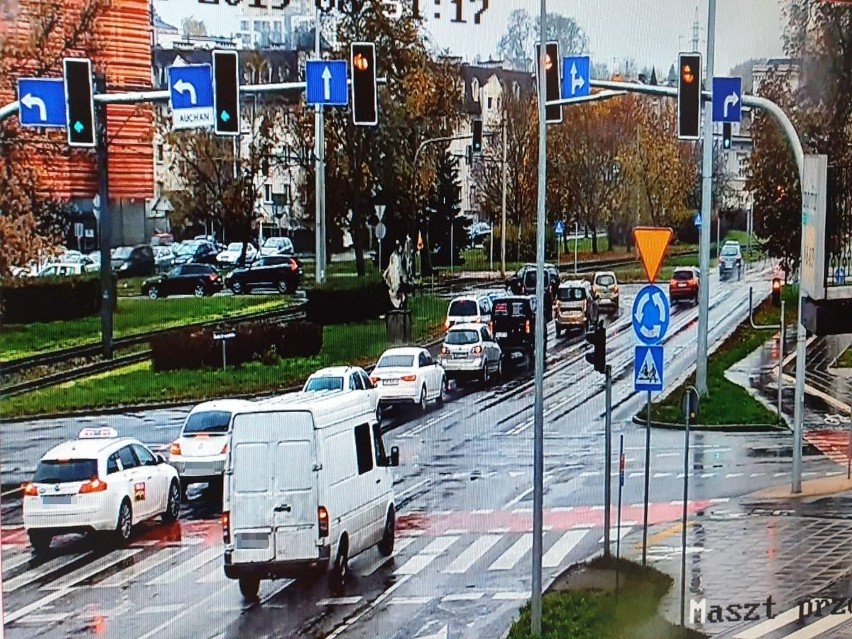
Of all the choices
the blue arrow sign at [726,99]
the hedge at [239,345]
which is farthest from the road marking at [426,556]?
the blue arrow sign at [726,99]

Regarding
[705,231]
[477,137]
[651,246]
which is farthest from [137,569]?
[705,231]

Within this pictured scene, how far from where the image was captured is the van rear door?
367cm

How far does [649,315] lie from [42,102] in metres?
2.12

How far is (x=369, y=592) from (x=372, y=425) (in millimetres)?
532

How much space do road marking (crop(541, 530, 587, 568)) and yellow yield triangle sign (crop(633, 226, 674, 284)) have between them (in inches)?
36.5

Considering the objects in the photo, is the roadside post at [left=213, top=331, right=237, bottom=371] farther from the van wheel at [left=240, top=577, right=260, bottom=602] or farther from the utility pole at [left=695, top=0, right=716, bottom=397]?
the utility pole at [left=695, top=0, right=716, bottom=397]

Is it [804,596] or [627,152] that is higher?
[627,152]

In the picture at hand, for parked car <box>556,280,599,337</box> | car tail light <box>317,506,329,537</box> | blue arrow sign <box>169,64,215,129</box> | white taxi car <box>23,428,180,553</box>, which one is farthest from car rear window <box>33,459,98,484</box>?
parked car <box>556,280,599,337</box>

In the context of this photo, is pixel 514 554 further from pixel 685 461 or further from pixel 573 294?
pixel 573 294

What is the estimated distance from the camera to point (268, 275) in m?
3.93

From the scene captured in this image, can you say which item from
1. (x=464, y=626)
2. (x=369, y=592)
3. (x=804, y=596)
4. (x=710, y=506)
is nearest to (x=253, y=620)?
(x=369, y=592)

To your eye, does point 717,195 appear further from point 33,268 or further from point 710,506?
point 33,268

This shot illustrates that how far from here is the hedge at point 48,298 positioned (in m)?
3.63

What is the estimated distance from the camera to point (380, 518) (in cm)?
397
